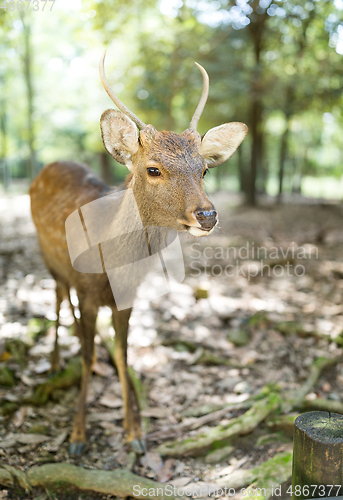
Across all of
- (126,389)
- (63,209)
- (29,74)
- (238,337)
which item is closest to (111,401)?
(126,389)

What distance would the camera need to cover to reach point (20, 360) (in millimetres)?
3783

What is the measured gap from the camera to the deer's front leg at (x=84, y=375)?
118 inches

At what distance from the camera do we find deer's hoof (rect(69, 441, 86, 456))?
9.66ft

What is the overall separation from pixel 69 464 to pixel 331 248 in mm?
7092

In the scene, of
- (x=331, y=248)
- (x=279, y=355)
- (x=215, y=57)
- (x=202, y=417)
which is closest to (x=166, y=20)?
(x=215, y=57)

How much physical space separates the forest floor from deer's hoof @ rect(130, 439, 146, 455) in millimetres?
56

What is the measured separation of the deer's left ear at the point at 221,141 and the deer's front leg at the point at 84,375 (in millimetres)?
1528

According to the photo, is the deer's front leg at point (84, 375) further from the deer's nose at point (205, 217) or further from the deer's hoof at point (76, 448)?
the deer's nose at point (205, 217)

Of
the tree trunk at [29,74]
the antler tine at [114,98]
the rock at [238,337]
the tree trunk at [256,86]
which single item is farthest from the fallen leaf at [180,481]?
the tree trunk at [256,86]

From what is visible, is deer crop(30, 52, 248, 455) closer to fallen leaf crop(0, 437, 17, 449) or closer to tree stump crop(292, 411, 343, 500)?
fallen leaf crop(0, 437, 17, 449)

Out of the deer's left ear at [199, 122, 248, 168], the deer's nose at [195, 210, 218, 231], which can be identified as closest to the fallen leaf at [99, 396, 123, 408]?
the deer's nose at [195, 210, 218, 231]

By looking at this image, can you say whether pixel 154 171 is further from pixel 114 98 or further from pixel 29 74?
pixel 29 74

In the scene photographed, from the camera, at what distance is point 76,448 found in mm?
2967

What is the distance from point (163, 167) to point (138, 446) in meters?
2.17
